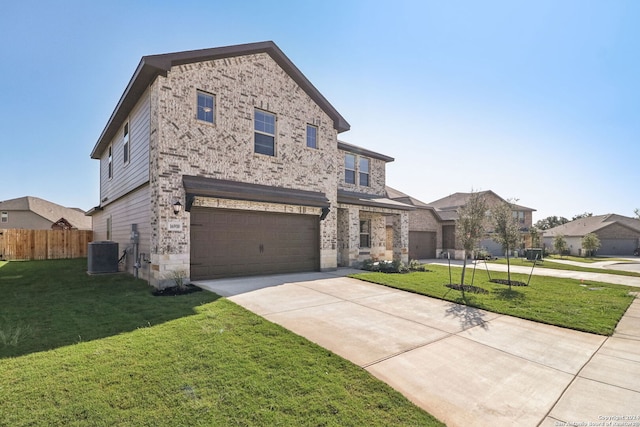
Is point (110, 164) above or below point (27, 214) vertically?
above

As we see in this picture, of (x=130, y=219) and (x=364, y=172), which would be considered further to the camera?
(x=364, y=172)

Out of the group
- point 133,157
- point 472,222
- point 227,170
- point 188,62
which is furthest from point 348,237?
point 133,157

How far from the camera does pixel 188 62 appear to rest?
387 inches

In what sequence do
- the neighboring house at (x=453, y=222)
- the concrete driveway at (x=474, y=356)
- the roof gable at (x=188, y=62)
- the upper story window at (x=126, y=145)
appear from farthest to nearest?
the neighboring house at (x=453, y=222) < the upper story window at (x=126, y=145) < the roof gable at (x=188, y=62) < the concrete driveway at (x=474, y=356)

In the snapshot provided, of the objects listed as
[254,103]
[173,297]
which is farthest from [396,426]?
[254,103]

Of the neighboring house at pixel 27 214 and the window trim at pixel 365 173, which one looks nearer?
the window trim at pixel 365 173

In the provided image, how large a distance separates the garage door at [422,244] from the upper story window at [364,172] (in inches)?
315

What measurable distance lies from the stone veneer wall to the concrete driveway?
3.82 metres

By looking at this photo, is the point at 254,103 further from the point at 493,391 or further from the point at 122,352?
the point at 493,391

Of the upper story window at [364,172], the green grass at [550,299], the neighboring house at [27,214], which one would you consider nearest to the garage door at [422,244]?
the upper story window at [364,172]

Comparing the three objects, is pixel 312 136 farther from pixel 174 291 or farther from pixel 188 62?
pixel 174 291

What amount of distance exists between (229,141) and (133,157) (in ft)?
14.2

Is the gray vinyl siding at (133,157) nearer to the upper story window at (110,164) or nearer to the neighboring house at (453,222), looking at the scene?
the upper story window at (110,164)

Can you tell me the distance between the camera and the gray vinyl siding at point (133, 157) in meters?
10.3
